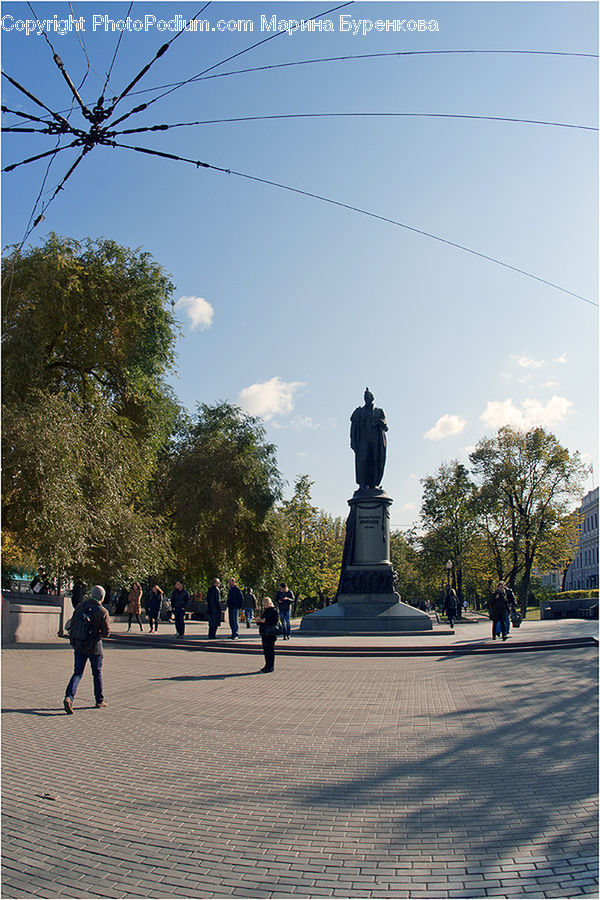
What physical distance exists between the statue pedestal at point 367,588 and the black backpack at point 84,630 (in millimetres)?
13599

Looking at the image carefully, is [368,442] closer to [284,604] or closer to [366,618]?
[366,618]

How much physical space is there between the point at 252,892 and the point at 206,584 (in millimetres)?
34595

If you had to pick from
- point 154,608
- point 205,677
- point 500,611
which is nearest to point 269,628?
point 205,677

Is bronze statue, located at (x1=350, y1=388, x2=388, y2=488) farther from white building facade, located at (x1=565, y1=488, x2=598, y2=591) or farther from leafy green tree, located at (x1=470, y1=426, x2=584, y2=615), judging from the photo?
white building facade, located at (x1=565, y1=488, x2=598, y2=591)

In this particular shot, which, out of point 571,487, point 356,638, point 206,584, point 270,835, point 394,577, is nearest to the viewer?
point 270,835

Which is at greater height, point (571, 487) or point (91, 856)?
point (571, 487)

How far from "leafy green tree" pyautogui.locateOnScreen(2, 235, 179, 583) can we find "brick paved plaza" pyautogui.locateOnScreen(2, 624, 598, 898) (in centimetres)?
563

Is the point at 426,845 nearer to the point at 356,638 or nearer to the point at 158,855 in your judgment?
the point at 158,855

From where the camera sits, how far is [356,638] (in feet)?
66.9

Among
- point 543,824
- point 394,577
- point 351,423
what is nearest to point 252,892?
point 543,824

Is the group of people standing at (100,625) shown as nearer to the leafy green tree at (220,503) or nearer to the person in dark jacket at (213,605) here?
the person in dark jacket at (213,605)

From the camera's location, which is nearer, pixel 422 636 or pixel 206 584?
pixel 422 636

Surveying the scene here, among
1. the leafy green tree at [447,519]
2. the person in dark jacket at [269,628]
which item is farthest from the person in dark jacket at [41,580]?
the leafy green tree at [447,519]

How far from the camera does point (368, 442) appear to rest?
1053 inches
